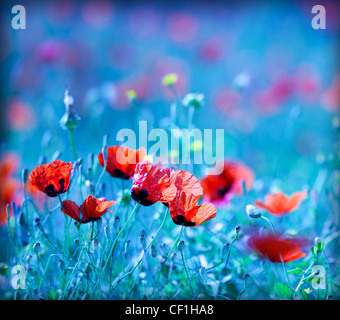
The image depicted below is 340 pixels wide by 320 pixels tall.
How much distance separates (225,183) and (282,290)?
266mm

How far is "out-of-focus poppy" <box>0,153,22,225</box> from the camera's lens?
957 millimetres

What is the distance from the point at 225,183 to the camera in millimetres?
957

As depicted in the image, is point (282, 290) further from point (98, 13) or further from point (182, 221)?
point (98, 13)

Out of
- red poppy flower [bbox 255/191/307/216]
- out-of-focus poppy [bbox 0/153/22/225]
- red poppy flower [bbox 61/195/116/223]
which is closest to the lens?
red poppy flower [bbox 61/195/116/223]

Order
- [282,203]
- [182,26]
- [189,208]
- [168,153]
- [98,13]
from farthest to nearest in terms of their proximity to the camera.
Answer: [182,26], [98,13], [168,153], [282,203], [189,208]

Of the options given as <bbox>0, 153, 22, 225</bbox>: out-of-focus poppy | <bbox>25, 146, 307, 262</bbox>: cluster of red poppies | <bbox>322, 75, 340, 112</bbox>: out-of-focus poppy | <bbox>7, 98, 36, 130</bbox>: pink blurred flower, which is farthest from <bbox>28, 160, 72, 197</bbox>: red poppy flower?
<bbox>322, 75, 340, 112</bbox>: out-of-focus poppy

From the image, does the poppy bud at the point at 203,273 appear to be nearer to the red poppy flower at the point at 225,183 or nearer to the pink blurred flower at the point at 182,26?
the red poppy flower at the point at 225,183

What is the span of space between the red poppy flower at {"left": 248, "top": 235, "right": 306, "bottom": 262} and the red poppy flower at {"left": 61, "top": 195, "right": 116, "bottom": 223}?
0.27 meters

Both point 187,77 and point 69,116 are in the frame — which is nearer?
point 69,116

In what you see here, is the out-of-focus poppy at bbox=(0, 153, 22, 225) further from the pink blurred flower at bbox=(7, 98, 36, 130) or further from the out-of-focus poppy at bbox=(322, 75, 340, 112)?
the out-of-focus poppy at bbox=(322, 75, 340, 112)

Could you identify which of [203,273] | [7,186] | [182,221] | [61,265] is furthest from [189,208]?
[7,186]

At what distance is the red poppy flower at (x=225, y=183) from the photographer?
0.93 m

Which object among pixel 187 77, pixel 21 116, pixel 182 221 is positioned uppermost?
pixel 187 77
